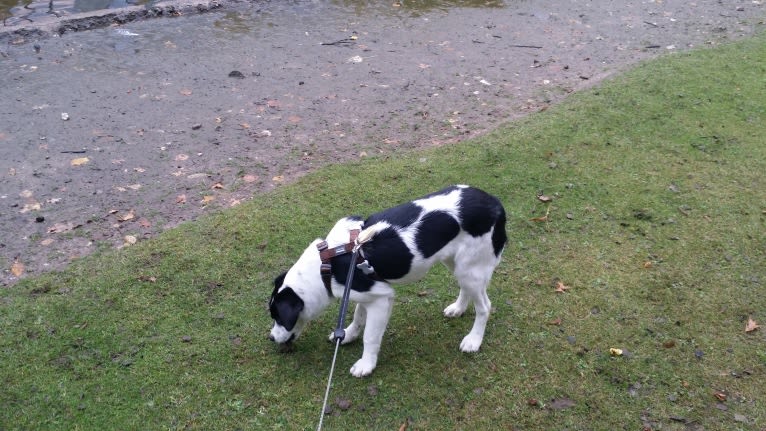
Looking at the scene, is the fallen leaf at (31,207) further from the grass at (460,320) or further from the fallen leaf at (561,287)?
the fallen leaf at (561,287)

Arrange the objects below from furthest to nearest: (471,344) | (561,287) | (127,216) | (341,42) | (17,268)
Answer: (341,42) < (127,216) < (17,268) < (561,287) < (471,344)

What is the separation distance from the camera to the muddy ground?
5.76m

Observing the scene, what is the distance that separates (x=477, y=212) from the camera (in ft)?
12.4

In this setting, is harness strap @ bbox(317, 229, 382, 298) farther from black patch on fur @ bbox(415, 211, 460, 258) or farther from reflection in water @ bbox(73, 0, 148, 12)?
reflection in water @ bbox(73, 0, 148, 12)

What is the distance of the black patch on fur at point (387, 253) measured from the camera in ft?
11.9

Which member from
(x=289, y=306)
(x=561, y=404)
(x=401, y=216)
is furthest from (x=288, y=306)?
(x=561, y=404)

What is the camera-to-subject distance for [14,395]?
3.73 metres

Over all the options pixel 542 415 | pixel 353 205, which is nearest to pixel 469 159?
pixel 353 205

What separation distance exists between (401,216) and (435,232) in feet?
0.75

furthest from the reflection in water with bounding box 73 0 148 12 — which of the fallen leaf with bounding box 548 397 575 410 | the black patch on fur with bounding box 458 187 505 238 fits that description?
the fallen leaf with bounding box 548 397 575 410

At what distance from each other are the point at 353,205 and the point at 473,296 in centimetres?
199

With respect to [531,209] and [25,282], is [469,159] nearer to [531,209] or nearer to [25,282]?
[531,209]

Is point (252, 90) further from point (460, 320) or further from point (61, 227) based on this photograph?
point (460, 320)

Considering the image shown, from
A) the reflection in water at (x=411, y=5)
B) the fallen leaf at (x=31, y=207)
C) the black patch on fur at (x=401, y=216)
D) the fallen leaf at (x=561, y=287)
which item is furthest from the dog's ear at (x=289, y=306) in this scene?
the reflection in water at (x=411, y=5)
